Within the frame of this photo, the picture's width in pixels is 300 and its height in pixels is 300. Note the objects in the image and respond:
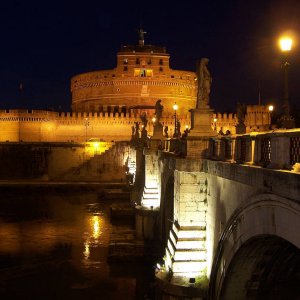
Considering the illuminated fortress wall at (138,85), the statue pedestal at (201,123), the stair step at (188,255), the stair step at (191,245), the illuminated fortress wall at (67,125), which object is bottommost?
the stair step at (188,255)

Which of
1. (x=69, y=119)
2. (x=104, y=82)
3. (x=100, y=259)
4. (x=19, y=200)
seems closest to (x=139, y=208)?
(x=100, y=259)

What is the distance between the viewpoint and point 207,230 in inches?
454

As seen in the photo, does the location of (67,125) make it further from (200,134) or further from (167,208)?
(200,134)

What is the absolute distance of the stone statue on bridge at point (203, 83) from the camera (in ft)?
39.8

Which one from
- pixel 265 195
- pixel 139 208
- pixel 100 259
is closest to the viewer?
pixel 265 195

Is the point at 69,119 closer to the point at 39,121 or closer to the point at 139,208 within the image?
the point at 39,121

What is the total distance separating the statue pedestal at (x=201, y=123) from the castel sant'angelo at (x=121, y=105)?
152 feet

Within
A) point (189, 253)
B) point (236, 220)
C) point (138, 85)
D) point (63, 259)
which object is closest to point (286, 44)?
point (236, 220)

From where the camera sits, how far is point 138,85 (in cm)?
6962

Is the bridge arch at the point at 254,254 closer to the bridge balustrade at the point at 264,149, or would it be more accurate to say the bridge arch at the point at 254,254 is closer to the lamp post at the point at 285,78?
the bridge balustrade at the point at 264,149

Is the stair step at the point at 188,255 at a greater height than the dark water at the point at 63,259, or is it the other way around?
the stair step at the point at 188,255

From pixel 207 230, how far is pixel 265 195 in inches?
182

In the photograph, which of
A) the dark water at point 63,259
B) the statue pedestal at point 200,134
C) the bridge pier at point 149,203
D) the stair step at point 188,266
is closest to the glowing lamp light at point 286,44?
the statue pedestal at point 200,134

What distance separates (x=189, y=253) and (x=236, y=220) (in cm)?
321
